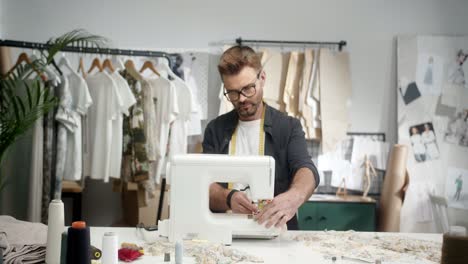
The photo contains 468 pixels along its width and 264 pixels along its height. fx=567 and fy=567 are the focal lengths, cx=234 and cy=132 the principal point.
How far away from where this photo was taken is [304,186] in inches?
98.7

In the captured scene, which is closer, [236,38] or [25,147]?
[25,147]

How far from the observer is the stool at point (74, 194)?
4.65 meters

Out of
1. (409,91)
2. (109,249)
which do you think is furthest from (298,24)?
(109,249)

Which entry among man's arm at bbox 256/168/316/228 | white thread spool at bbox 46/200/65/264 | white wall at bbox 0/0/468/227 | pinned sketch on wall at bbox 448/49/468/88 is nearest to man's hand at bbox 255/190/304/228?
man's arm at bbox 256/168/316/228

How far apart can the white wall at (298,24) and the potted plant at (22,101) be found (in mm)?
1179

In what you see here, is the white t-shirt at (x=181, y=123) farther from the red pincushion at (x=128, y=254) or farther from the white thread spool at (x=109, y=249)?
the white thread spool at (x=109, y=249)

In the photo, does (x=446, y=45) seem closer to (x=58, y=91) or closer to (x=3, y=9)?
(x=58, y=91)

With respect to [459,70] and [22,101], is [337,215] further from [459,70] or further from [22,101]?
[22,101]

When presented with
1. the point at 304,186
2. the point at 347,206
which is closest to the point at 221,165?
the point at 304,186

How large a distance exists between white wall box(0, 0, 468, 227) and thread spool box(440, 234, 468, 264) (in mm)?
3770

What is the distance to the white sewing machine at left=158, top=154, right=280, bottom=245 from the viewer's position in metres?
2.24

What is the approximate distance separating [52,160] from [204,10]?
201 centimetres

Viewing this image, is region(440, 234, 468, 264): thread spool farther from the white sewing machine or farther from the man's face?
the man's face

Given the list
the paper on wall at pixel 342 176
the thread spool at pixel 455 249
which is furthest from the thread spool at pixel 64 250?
the paper on wall at pixel 342 176
